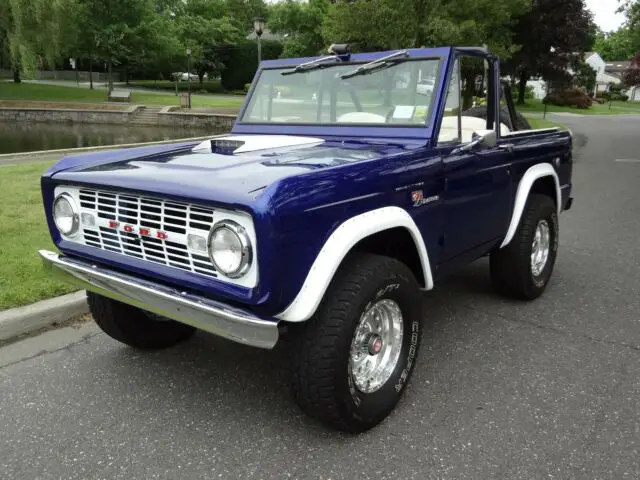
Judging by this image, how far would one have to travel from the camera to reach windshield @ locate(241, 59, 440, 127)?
3502mm

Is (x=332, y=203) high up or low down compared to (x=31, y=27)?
down

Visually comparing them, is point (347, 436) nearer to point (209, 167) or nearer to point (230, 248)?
point (230, 248)

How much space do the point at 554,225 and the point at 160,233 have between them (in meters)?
3.34

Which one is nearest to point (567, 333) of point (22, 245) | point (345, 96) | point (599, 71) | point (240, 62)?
point (345, 96)

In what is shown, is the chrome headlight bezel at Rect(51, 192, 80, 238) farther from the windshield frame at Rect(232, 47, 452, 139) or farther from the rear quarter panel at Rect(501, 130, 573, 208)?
the rear quarter panel at Rect(501, 130, 573, 208)

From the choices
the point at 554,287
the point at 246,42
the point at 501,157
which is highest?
the point at 246,42

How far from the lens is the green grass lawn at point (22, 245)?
4.12 meters

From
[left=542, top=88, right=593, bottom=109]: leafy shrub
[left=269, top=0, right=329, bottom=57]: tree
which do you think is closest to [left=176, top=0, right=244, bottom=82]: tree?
[left=269, top=0, right=329, bottom=57]: tree

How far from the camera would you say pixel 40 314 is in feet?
12.9

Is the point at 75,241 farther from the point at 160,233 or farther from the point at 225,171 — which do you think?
the point at 225,171

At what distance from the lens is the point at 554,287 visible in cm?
490

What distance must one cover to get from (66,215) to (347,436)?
5.97ft

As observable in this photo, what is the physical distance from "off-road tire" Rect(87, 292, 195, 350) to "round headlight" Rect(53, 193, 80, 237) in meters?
0.53

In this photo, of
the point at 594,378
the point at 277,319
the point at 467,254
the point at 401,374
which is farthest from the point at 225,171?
the point at 594,378
